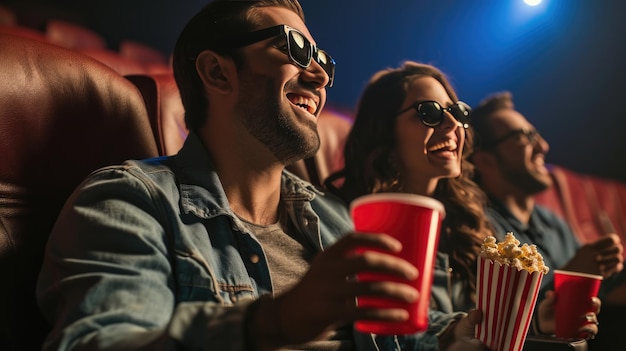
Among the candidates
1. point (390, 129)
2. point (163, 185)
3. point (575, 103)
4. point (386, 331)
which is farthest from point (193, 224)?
point (575, 103)

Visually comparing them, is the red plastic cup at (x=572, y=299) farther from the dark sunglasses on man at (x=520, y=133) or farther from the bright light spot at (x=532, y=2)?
the bright light spot at (x=532, y=2)

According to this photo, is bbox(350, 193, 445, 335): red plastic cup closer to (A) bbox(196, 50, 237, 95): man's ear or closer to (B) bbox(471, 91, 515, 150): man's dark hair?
(A) bbox(196, 50, 237, 95): man's ear

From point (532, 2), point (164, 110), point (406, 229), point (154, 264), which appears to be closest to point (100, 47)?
point (164, 110)

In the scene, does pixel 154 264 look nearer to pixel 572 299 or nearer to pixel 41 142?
pixel 41 142

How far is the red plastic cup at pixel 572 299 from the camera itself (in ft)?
4.90

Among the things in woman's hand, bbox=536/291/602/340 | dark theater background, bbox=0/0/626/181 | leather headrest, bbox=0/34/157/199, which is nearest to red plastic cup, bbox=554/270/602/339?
woman's hand, bbox=536/291/602/340

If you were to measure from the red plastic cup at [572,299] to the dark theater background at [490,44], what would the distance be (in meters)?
0.80

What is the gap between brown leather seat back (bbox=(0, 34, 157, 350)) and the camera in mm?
1082

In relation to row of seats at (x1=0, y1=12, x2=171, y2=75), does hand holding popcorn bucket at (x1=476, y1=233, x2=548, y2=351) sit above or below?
below

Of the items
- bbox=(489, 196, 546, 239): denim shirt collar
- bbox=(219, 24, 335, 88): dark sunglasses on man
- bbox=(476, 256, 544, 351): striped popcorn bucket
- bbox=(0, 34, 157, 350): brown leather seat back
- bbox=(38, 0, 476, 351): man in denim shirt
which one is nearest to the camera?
bbox=(38, 0, 476, 351): man in denim shirt

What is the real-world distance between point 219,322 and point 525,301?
2.30 feet

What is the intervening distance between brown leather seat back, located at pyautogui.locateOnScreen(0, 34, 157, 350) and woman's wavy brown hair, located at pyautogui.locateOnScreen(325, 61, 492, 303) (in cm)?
68

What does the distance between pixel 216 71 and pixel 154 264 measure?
0.56 m

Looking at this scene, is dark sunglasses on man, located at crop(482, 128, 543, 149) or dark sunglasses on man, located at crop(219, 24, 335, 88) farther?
dark sunglasses on man, located at crop(482, 128, 543, 149)
